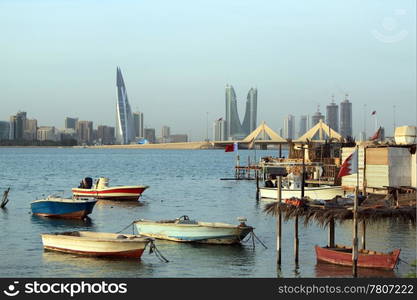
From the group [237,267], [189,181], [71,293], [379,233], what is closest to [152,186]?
[189,181]

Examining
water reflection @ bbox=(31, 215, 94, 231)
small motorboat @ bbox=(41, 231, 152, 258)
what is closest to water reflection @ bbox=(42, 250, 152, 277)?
small motorboat @ bbox=(41, 231, 152, 258)

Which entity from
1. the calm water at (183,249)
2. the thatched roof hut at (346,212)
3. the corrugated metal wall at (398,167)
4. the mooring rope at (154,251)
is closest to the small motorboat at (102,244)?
the mooring rope at (154,251)

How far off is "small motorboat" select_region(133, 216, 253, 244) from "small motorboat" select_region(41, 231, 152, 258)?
4793 millimetres

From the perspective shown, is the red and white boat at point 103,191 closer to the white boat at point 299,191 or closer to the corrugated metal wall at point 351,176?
the white boat at point 299,191

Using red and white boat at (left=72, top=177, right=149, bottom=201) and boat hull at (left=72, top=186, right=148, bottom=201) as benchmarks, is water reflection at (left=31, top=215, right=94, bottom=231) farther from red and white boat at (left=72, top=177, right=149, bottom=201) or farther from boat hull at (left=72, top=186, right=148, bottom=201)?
red and white boat at (left=72, top=177, right=149, bottom=201)

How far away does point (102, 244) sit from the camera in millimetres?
37625

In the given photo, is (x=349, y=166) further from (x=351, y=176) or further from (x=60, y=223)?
(x=60, y=223)

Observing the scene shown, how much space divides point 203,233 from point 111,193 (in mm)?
31111

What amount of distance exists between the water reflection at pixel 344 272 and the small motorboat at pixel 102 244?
8.82 m

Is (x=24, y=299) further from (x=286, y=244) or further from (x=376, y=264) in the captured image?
(x=286, y=244)

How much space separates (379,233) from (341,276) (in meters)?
14.1

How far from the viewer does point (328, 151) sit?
267 ft

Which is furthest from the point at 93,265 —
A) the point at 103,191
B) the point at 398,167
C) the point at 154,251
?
the point at 103,191

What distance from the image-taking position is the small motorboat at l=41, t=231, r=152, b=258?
37.3m
